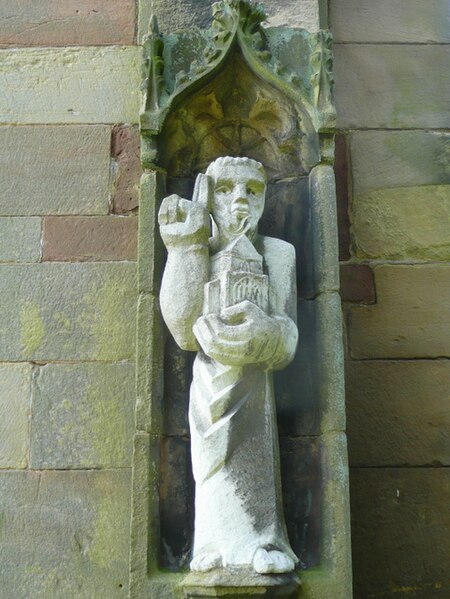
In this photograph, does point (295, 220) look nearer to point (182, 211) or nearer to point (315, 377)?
point (182, 211)

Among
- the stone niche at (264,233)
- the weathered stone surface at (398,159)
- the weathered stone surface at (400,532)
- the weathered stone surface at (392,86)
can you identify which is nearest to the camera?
the stone niche at (264,233)

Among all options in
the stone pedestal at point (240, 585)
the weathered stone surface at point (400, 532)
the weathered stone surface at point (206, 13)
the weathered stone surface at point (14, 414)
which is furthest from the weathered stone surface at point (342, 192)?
the stone pedestal at point (240, 585)

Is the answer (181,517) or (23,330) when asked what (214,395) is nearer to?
(181,517)

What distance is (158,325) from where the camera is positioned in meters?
3.32

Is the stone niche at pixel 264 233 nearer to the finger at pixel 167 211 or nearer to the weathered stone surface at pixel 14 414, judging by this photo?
the finger at pixel 167 211

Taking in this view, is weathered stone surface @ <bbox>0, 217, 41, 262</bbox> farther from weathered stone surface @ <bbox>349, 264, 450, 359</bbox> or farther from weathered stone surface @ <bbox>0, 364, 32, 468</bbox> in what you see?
weathered stone surface @ <bbox>349, 264, 450, 359</bbox>

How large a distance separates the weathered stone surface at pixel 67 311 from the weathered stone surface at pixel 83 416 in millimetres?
88

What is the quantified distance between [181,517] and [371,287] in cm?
149

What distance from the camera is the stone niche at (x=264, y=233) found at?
3025 millimetres

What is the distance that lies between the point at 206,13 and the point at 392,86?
1069 millimetres

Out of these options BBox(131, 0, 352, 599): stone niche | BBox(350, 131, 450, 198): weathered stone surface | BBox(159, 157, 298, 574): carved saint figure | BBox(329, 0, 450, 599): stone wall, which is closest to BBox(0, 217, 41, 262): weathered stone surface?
BBox(131, 0, 352, 599): stone niche

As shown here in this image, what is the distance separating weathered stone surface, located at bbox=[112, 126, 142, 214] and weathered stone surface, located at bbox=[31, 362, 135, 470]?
0.84 m

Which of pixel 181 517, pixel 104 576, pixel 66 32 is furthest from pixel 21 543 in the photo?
pixel 66 32

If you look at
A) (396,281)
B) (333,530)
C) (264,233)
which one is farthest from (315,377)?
(396,281)
